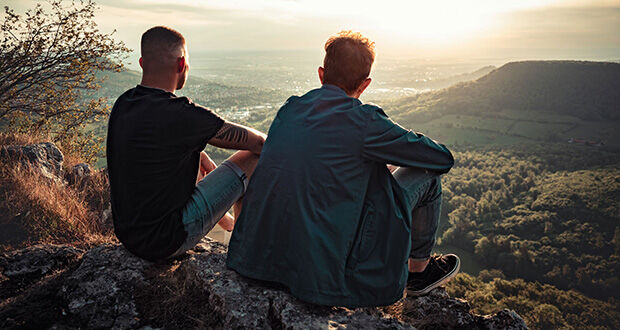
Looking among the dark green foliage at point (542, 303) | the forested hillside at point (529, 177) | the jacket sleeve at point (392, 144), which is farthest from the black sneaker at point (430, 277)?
the dark green foliage at point (542, 303)

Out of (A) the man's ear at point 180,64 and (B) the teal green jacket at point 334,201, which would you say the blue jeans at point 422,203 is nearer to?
(B) the teal green jacket at point 334,201

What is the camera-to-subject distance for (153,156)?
2.22 m

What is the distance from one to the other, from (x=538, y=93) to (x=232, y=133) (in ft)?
511

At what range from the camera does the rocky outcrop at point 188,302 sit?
86.7 inches

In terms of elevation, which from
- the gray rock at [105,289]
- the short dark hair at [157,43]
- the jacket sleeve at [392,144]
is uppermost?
the short dark hair at [157,43]

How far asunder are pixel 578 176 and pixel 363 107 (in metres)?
105

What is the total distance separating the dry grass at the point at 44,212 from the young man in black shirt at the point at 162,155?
62.4 inches

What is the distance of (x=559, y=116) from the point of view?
390 ft

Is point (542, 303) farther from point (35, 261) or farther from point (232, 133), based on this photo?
point (35, 261)

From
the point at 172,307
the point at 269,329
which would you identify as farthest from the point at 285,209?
the point at 172,307

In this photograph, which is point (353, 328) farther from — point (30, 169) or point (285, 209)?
point (30, 169)

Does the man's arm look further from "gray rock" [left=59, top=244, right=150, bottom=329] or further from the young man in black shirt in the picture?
"gray rock" [left=59, top=244, right=150, bottom=329]

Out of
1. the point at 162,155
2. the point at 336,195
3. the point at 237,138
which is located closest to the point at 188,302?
the point at 162,155

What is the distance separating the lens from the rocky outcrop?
220cm
